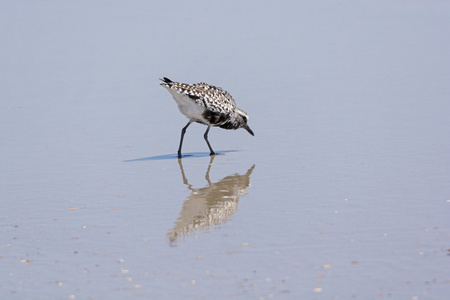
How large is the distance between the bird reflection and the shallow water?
0.04m

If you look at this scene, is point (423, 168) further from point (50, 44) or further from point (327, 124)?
point (50, 44)

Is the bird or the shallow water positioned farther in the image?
the bird

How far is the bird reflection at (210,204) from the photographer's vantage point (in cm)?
814

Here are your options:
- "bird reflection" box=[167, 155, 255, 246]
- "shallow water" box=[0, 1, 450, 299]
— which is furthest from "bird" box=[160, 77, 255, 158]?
"bird reflection" box=[167, 155, 255, 246]

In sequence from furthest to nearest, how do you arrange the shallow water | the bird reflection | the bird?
the bird
the bird reflection
the shallow water

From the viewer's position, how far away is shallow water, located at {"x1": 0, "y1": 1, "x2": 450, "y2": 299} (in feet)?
21.8

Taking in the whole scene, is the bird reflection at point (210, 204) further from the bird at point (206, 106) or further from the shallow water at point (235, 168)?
the bird at point (206, 106)

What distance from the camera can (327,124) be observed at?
1375 cm

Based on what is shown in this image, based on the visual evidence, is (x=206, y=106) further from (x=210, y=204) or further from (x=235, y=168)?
(x=210, y=204)

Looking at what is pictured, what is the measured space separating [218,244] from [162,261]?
0.63m

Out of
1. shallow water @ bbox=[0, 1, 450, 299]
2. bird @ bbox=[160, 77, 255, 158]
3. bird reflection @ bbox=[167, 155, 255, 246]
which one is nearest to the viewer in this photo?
shallow water @ bbox=[0, 1, 450, 299]

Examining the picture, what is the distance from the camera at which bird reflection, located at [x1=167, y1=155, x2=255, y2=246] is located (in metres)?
8.14

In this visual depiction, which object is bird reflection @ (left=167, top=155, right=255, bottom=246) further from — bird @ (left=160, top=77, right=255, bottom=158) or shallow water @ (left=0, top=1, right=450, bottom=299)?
bird @ (left=160, top=77, right=255, bottom=158)

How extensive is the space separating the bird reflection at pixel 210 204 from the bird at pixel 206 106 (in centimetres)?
217
